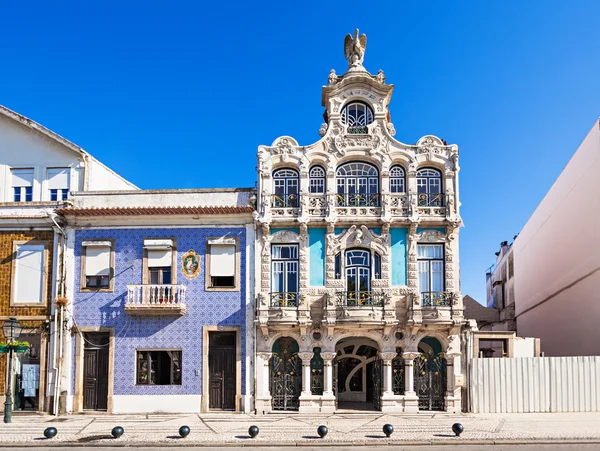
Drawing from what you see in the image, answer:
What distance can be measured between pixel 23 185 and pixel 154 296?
756cm

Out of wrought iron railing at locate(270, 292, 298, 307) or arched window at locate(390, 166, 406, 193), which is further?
arched window at locate(390, 166, 406, 193)

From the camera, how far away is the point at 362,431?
66.4 feet

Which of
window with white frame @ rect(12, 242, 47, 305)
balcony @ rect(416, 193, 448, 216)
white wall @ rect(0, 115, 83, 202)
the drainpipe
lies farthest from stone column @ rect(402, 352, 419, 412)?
white wall @ rect(0, 115, 83, 202)

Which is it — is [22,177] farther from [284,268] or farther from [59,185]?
[284,268]

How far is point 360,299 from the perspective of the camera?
80.8ft


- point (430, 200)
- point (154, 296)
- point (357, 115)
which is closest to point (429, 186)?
point (430, 200)

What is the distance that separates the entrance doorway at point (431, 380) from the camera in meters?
24.5

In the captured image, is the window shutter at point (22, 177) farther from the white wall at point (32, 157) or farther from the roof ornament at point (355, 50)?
the roof ornament at point (355, 50)

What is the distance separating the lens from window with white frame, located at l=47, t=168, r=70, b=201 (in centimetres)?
2641

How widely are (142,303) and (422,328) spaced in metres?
10.7

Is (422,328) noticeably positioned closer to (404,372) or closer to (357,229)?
(404,372)

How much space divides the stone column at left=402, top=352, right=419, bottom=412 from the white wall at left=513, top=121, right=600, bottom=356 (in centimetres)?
956

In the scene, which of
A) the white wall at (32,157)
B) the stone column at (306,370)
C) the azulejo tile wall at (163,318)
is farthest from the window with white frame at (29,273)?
the stone column at (306,370)

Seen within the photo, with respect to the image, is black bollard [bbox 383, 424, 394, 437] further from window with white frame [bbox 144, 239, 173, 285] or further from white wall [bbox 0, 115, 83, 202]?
white wall [bbox 0, 115, 83, 202]
